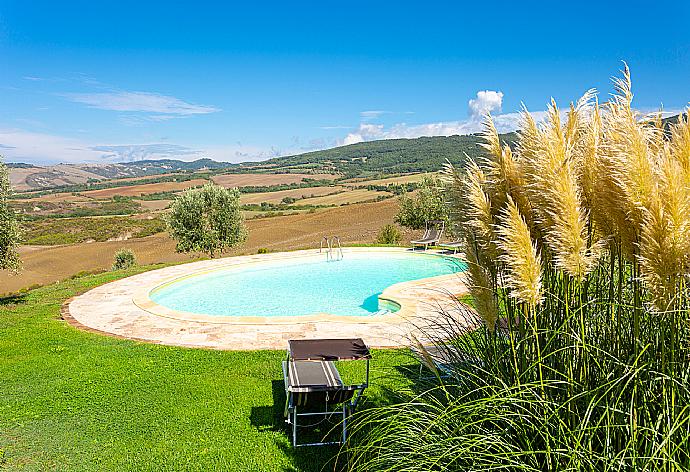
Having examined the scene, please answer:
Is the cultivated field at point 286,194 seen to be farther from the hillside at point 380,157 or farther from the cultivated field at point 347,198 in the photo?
the hillside at point 380,157

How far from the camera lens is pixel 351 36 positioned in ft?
138

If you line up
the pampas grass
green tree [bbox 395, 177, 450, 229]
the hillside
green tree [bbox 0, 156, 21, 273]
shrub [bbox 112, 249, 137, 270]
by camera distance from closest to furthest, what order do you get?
the pampas grass
green tree [bbox 0, 156, 21, 273]
green tree [bbox 395, 177, 450, 229]
shrub [bbox 112, 249, 137, 270]
the hillside

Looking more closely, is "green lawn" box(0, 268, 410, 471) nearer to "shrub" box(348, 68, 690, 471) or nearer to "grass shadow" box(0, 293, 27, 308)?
"shrub" box(348, 68, 690, 471)

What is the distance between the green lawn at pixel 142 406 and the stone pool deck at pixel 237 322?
21.7 inches

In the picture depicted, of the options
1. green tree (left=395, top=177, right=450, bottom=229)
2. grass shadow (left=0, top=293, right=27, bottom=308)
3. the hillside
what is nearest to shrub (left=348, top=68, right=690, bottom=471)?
grass shadow (left=0, top=293, right=27, bottom=308)

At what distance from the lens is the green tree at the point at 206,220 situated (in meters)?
19.0

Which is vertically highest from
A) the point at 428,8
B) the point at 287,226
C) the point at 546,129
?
the point at 428,8

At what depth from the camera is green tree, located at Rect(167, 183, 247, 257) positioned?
62.2 feet

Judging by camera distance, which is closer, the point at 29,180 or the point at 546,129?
the point at 546,129

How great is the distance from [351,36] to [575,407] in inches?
1713

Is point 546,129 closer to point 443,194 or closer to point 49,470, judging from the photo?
point 443,194

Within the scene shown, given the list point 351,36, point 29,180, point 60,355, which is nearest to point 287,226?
point 351,36

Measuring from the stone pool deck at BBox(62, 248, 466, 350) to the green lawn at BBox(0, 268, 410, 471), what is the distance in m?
0.55

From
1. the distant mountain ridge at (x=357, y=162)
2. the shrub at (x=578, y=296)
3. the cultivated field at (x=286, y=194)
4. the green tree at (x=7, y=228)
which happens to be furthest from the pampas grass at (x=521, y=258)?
the distant mountain ridge at (x=357, y=162)
